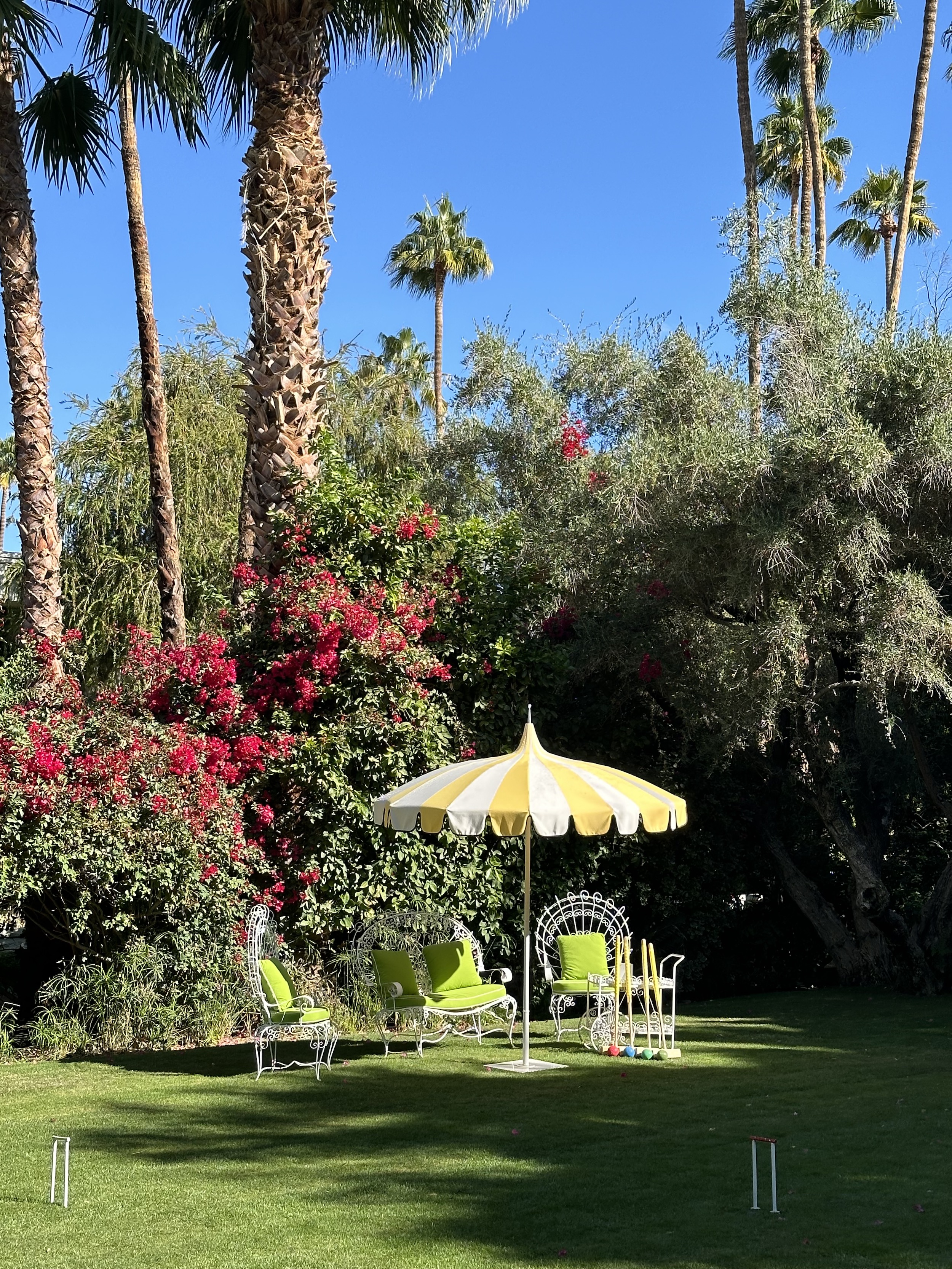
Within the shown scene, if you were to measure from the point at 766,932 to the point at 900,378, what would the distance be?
7.03 m

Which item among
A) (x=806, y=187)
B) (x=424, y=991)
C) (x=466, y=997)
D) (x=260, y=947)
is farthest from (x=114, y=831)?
(x=806, y=187)

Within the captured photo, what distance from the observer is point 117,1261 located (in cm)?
541

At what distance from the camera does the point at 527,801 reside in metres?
9.46

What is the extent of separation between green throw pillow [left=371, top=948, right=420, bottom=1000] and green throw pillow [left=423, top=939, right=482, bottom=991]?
0.50 metres

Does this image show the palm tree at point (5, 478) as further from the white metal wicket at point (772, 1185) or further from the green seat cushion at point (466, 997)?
the white metal wicket at point (772, 1185)

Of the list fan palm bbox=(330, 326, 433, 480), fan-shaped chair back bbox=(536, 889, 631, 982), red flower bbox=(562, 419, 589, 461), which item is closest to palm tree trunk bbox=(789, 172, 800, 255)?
fan palm bbox=(330, 326, 433, 480)

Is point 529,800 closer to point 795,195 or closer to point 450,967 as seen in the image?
point 450,967

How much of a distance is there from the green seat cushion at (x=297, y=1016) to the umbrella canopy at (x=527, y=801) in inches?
60.6

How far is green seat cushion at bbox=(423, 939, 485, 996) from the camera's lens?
1149 centimetres

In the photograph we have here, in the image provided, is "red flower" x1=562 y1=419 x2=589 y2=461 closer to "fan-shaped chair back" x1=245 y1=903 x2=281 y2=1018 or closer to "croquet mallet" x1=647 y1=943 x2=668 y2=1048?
"fan-shaped chair back" x1=245 y1=903 x2=281 y2=1018

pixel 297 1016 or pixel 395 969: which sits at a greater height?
pixel 395 969

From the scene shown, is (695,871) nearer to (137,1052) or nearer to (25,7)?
(137,1052)

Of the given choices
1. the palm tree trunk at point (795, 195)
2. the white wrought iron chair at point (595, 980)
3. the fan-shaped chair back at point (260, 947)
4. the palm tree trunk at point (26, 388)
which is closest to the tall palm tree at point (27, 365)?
the palm tree trunk at point (26, 388)

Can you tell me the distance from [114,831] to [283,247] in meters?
6.81
